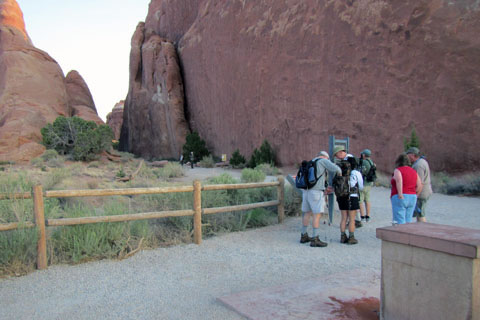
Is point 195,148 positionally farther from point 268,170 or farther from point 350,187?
point 350,187

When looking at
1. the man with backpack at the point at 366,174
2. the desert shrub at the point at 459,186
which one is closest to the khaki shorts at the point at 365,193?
the man with backpack at the point at 366,174

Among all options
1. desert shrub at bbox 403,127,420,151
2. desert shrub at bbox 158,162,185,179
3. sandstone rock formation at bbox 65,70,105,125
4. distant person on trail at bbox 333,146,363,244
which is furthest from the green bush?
distant person on trail at bbox 333,146,363,244

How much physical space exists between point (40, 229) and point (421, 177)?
20.2 ft

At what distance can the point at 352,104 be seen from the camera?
2184 centimetres

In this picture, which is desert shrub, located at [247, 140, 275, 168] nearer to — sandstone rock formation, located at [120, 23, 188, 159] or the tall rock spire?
sandstone rock formation, located at [120, 23, 188, 159]

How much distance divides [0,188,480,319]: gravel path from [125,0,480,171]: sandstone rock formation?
12.7 m

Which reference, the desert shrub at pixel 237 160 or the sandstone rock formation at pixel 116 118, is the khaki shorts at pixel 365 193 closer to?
the desert shrub at pixel 237 160

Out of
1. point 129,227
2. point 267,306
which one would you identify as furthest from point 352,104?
point 267,306

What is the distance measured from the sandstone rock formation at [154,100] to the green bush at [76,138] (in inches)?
421

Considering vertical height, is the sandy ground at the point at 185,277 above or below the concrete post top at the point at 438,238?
below

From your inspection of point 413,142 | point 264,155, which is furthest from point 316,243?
point 264,155

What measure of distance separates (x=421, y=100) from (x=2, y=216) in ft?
58.4

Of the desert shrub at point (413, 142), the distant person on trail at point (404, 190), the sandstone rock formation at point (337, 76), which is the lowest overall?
the distant person on trail at point (404, 190)

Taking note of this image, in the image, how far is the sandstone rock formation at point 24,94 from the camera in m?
29.7
